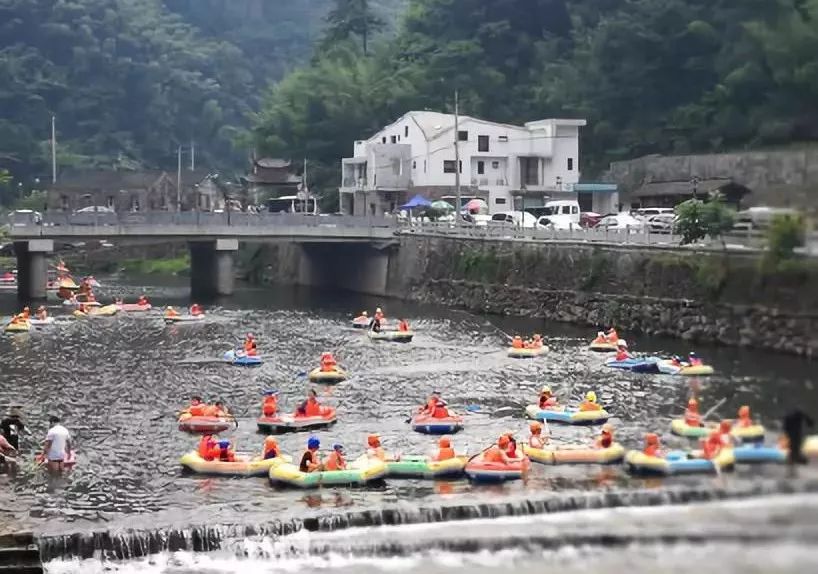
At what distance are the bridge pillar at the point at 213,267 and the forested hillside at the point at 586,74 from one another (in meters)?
28.8

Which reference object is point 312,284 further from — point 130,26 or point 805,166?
point 130,26

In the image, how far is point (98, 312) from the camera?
7525 cm

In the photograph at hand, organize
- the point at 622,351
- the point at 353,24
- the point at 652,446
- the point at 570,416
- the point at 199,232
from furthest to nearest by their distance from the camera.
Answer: the point at 353,24 → the point at 199,232 → the point at 622,351 → the point at 570,416 → the point at 652,446

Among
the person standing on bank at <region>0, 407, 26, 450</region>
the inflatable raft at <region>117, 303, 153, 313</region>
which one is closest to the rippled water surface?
the person standing on bank at <region>0, 407, 26, 450</region>

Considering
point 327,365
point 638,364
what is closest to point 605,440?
point 638,364

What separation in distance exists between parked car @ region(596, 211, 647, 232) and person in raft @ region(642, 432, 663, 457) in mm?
35577

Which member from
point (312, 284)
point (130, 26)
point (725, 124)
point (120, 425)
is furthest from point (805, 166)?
point (130, 26)

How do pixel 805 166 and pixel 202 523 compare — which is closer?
pixel 805 166

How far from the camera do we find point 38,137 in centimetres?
17012

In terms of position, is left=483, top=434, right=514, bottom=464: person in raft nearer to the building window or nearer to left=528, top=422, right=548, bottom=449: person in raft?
left=528, top=422, right=548, bottom=449: person in raft

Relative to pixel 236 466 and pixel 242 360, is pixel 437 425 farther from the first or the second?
pixel 242 360

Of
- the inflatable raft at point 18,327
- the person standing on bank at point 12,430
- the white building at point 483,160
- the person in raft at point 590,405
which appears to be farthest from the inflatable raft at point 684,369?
the white building at point 483,160

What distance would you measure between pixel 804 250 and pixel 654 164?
8619 cm

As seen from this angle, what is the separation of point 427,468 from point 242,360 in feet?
74.5
